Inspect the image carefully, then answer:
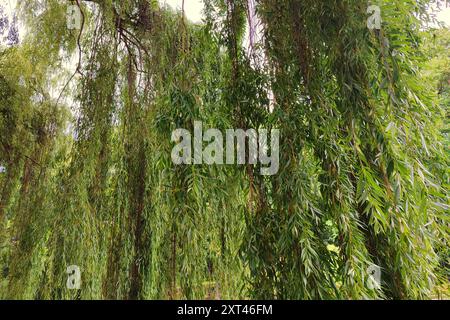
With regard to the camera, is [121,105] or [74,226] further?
[121,105]

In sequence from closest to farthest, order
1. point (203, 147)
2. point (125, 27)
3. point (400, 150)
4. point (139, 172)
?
1. point (400, 150)
2. point (203, 147)
3. point (139, 172)
4. point (125, 27)

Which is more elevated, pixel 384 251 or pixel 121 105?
pixel 121 105

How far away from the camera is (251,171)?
1.05 meters

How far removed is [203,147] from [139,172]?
0.68 meters

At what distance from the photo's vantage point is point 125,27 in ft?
6.07

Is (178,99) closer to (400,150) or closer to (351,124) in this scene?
(351,124)

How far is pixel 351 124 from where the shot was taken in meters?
0.89

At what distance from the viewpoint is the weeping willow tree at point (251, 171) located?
0.83 meters

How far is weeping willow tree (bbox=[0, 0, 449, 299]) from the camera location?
831 mm
